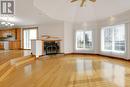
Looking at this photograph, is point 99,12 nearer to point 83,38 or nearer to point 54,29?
point 83,38

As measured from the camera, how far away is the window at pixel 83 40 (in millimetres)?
11812

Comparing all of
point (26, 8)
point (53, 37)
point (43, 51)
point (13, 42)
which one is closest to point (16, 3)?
point (26, 8)

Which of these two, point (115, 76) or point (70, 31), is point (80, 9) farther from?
point (115, 76)

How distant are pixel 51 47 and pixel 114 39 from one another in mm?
4116

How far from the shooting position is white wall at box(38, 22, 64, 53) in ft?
37.7

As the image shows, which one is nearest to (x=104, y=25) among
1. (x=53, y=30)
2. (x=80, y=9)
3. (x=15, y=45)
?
(x=80, y=9)

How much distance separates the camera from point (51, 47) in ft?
34.6

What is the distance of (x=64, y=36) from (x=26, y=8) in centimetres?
429

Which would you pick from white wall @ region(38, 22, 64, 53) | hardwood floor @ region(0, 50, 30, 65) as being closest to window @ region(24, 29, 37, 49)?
white wall @ region(38, 22, 64, 53)

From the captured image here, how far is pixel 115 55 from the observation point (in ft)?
30.4

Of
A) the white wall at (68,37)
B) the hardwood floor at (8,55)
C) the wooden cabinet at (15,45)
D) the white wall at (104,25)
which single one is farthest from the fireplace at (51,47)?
the wooden cabinet at (15,45)

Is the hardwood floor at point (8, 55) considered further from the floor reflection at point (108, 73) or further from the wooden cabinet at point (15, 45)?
the wooden cabinet at point (15, 45)

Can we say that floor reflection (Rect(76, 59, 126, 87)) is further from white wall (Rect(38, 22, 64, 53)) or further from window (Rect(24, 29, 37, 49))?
window (Rect(24, 29, 37, 49))

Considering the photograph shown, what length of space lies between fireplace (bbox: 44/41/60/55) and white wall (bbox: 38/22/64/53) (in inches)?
17.8
